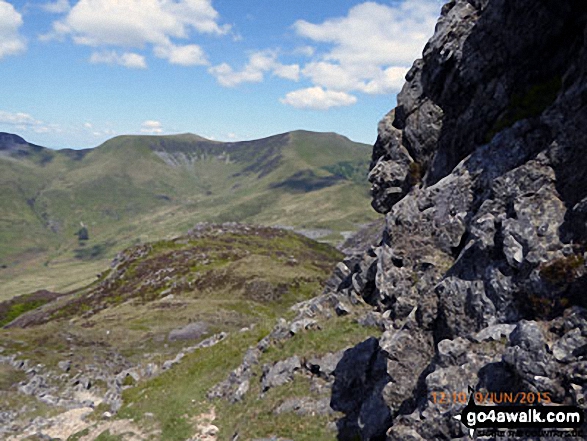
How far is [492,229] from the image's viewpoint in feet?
61.7

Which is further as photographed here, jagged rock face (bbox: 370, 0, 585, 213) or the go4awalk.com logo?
jagged rock face (bbox: 370, 0, 585, 213)

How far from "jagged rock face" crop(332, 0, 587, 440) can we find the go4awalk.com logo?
47 cm

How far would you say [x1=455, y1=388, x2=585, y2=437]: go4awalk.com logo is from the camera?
1263cm

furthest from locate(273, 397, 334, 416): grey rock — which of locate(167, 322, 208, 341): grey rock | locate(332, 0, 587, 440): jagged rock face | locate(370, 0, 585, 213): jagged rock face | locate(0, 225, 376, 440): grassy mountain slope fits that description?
locate(167, 322, 208, 341): grey rock

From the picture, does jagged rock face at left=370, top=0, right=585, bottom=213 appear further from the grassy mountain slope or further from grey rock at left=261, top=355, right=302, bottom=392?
grey rock at left=261, top=355, right=302, bottom=392

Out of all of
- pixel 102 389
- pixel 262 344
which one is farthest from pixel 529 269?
pixel 102 389

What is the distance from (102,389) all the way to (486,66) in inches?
2562

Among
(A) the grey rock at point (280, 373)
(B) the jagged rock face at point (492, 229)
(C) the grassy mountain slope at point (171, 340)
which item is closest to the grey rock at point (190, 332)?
(C) the grassy mountain slope at point (171, 340)

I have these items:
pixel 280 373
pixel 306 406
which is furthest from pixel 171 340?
pixel 306 406

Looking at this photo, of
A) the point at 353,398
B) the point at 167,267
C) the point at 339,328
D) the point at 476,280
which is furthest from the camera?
the point at 167,267

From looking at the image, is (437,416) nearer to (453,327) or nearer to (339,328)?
(453,327)

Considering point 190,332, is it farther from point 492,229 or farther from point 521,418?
point 521,418

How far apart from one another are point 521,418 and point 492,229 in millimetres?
8368

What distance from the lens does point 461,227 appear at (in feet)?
76.4
